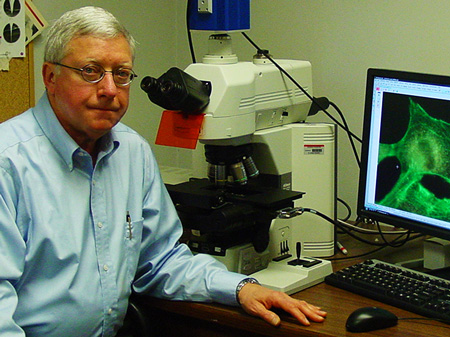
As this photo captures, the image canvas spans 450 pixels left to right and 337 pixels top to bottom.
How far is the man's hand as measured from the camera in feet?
4.51

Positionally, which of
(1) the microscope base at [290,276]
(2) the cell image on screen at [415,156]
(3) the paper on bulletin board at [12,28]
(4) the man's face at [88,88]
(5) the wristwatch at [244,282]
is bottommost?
(1) the microscope base at [290,276]

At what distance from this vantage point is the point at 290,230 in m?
1.79

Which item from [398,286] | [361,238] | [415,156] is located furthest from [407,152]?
[361,238]

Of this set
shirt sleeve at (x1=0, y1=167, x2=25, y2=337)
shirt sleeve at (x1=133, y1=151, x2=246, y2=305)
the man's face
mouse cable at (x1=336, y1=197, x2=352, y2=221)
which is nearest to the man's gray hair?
the man's face

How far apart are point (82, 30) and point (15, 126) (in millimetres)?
252

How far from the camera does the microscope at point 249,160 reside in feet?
5.28

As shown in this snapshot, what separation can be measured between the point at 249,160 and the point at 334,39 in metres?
0.74

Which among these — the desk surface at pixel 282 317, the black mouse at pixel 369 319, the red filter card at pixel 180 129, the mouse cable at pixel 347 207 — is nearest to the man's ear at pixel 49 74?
the red filter card at pixel 180 129

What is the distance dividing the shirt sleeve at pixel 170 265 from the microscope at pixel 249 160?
0.16 feet

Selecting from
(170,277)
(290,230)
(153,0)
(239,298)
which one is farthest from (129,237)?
(153,0)

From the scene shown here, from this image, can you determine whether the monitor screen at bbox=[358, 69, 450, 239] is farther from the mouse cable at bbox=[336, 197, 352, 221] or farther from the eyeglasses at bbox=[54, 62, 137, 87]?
the eyeglasses at bbox=[54, 62, 137, 87]

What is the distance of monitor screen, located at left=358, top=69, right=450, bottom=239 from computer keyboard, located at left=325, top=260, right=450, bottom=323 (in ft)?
0.37

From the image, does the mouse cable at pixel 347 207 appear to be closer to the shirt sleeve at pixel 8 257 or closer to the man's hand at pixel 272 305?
the man's hand at pixel 272 305

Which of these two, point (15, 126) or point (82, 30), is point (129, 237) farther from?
point (82, 30)
